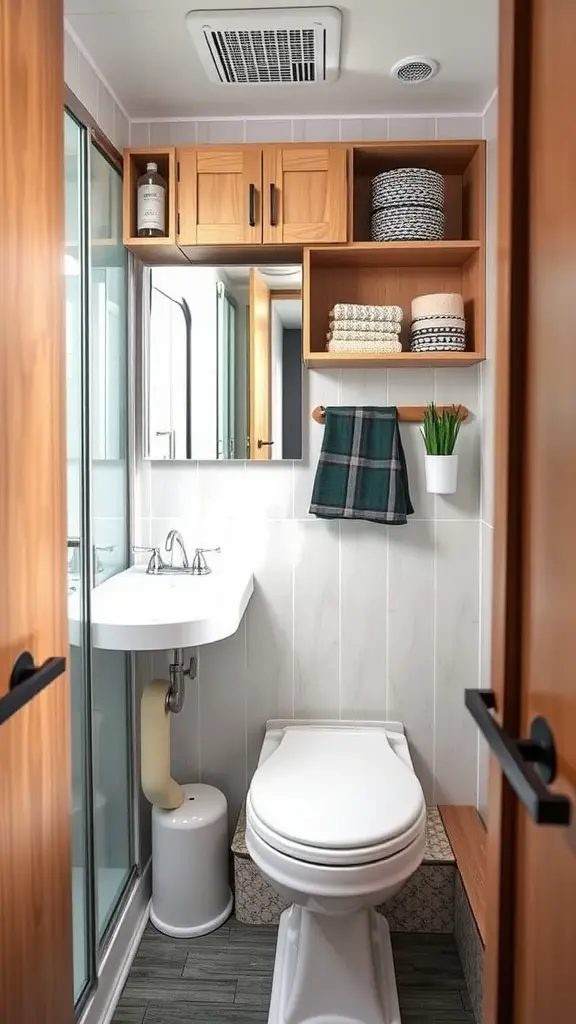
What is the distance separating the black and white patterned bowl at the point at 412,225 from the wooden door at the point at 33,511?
1299mm

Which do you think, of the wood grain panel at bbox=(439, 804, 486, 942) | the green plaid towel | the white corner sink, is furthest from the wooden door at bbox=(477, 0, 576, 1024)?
the green plaid towel

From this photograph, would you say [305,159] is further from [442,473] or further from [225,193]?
[442,473]

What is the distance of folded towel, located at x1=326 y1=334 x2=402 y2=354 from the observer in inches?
88.3

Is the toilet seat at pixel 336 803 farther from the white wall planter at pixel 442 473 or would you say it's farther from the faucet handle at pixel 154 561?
the white wall planter at pixel 442 473

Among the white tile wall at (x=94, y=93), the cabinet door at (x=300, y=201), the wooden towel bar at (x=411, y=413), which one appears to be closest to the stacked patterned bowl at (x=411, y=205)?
the cabinet door at (x=300, y=201)

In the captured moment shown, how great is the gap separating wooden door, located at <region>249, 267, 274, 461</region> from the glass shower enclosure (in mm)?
382

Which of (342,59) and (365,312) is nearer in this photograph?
(342,59)

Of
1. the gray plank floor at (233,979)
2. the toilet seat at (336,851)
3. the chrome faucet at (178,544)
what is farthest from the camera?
the chrome faucet at (178,544)

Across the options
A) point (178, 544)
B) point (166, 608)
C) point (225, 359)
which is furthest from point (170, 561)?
point (225, 359)

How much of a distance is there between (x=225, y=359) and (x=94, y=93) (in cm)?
78

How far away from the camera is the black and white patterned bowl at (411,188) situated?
7.25 ft

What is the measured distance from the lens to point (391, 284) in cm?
241

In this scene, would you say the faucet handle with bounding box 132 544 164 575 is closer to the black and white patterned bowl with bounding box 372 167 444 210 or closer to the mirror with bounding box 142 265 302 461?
the mirror with bounding box 142 265 302 461

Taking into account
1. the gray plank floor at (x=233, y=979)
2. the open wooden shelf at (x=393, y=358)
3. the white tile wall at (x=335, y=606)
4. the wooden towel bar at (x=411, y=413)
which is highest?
the open wooden shelf at (x=393, y=358)
